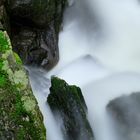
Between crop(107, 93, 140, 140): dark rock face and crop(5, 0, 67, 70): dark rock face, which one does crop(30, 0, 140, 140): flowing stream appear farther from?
crop(5, 0, 67, 70): dark rock face

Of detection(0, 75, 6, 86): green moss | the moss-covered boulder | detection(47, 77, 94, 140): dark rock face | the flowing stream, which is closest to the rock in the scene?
the flowing stream

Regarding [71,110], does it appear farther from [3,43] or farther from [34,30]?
[34,30]

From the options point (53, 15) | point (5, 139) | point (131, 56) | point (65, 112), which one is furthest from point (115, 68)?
point (5, 139)

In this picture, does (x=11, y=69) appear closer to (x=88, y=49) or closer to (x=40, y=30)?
(x=40, y=30)

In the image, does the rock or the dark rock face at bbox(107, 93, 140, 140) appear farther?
the rock

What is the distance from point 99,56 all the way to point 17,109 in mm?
5864

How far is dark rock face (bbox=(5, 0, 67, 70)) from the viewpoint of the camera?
12.1 metres

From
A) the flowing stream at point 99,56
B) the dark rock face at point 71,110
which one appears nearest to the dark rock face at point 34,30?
the flowing stream at point 99,56

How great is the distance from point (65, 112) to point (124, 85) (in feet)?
8.02

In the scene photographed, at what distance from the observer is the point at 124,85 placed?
39.7ft

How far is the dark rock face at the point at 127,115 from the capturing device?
35.5ft

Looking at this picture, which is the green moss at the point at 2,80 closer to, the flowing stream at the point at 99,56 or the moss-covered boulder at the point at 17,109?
the moss-covered boulder at the point at 17,109

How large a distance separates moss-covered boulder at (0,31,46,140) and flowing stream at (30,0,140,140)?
7.32 ft

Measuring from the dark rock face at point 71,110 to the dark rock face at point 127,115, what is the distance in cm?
97
